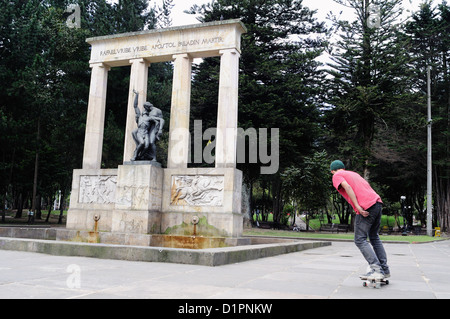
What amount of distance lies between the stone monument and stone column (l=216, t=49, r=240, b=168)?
0.03 m

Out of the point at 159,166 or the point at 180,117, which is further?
the point at 180,117

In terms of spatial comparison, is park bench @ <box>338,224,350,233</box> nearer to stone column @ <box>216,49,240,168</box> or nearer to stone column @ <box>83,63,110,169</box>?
stone column @ <box>216,49,240,168</box>

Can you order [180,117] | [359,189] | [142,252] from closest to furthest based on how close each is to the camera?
[359,189]
[142,252]
[180,117]

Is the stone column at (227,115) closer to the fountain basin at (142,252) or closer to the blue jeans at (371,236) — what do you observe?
the fountain basin at (142,252)

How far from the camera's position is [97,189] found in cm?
1511

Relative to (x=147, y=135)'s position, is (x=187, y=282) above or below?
below

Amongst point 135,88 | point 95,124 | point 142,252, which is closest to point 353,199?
point 142,252

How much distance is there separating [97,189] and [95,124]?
107 inches

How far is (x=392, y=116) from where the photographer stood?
3234cm

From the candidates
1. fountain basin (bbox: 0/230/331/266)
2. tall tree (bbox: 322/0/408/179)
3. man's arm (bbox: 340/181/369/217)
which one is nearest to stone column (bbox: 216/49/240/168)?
fountain basin (bbox: 0/230/331/266)

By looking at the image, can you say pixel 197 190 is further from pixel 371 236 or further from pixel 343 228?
pixel 343 228

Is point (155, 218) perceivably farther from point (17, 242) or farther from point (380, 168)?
point (380, 168)

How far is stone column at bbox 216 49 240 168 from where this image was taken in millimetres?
13875
